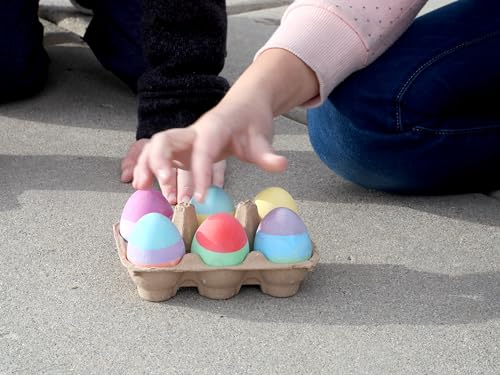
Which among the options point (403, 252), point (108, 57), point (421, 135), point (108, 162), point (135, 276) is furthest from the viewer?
point (108, 57)

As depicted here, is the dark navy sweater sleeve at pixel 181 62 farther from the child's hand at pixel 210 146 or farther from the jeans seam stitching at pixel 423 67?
the child's hand at pixel 210 146

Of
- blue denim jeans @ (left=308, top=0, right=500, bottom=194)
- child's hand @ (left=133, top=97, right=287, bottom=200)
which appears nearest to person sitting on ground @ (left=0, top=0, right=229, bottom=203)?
blue denim jeans @ (left=308, top=0, right=500, bottom=194)

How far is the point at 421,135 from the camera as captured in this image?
1759mm

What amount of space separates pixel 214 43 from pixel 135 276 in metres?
0.68

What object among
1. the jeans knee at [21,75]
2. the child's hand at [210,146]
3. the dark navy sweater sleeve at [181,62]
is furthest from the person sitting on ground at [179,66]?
the child's hand at [210,146]

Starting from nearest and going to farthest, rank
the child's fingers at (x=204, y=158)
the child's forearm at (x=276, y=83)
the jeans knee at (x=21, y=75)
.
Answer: the child's fingers at (x=204, y=158)
the child's forearm at (x=276, y=83)
the jeans knee at (x=21, y=75)

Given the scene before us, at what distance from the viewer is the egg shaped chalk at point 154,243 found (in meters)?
1.37

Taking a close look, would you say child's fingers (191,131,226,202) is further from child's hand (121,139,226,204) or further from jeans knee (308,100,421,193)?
jeans knee (308,100,421,193)

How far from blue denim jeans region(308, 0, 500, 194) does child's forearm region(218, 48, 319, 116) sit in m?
0.36

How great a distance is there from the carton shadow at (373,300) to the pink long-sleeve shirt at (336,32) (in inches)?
11.6

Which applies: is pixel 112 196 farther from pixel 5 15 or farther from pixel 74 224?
pixel 5 15

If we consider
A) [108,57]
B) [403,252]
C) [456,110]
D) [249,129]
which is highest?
[249,129]

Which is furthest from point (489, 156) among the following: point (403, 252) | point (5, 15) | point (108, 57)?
point (5, 15)

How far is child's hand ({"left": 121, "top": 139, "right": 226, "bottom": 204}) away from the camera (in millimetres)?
1562
